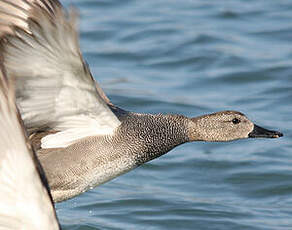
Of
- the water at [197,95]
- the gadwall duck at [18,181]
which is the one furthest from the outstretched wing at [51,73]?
the water at [197,95]

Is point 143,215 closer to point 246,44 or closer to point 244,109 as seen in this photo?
point 244,109

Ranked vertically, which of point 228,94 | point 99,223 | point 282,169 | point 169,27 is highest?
point 169,27

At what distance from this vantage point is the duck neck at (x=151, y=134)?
6.85 m

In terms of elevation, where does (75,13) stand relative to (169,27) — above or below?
below

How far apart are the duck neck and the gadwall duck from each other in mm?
2234

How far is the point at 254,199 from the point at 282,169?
684mm

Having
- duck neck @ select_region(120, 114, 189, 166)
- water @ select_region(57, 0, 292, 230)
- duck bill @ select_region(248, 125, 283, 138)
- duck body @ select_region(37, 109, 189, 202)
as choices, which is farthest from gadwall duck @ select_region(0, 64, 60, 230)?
water @ select_region(57, 0, 292, 230)

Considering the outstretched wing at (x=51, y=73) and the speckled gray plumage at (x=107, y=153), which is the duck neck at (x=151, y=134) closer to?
the speckled gray plumage at (x=107, y=153)

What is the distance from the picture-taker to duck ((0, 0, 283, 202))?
227 inches

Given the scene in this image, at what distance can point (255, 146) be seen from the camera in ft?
31.9

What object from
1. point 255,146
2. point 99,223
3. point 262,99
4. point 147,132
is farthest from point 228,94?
point 147,132

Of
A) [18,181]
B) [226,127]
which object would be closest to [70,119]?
[226,127]

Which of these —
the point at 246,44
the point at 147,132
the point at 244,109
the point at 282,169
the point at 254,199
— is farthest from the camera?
the point at 246,44

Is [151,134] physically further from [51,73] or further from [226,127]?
[51,73]
